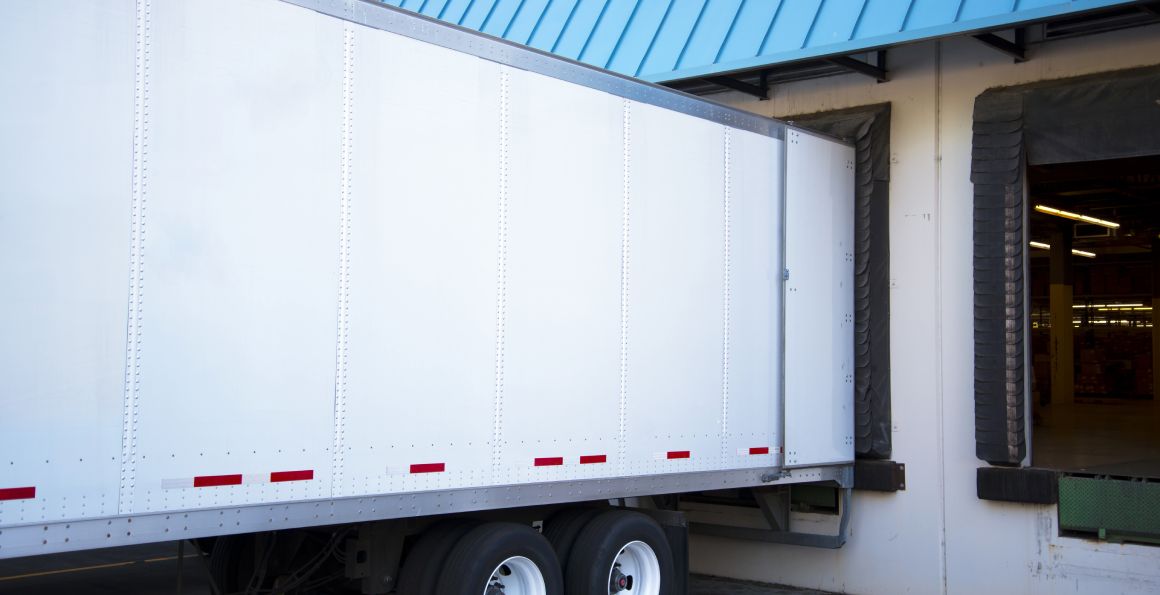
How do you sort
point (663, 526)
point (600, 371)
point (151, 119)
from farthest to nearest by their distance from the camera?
point (663, 526)
point (600, 371)
point (151, 119)

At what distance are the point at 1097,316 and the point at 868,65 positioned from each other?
1087 inches

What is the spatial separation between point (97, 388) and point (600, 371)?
11.3 feet

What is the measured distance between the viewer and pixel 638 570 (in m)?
8.24

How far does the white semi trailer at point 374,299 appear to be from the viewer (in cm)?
514

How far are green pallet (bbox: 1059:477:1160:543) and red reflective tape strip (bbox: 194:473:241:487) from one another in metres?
6.56

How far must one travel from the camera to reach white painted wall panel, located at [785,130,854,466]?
9.41 meters

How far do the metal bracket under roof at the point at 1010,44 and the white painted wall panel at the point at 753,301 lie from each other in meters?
1.91

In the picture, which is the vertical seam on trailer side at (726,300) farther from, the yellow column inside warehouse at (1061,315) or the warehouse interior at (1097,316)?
the yellow column inside warehouse at (1061,315)

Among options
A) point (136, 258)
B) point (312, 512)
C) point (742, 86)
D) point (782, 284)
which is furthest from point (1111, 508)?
point (136, 258)

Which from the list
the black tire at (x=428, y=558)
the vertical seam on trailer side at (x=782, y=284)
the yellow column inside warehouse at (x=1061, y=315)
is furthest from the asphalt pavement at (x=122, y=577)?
the yellow column inside warehouse at (x=1061, y=315)

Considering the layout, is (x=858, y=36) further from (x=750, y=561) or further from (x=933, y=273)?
(x=750, y=561)

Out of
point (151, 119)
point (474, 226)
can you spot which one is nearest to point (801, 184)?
point (474, 226)

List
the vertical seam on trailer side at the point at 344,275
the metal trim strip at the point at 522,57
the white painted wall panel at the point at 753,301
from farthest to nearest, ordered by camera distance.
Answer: the white painted wall panel at the point at 753,301
the metal trim strip at the point at 522,57
the vertical seam on trailer side at the point at 344,275

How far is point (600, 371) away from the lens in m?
7.67
